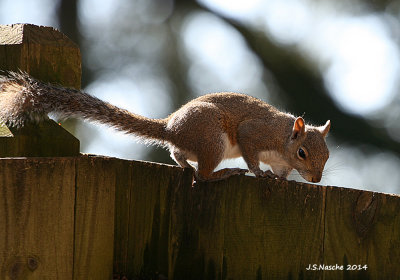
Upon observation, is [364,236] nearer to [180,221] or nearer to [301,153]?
[180,221]

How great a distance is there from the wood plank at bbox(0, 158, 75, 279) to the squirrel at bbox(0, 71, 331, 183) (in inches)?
12.4

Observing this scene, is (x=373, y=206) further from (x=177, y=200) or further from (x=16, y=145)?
(x=16, y=145)

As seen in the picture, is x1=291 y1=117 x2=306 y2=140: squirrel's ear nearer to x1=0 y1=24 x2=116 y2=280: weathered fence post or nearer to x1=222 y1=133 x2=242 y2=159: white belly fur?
x1=222 y1=133 x2=242 y2=159: white belly fur

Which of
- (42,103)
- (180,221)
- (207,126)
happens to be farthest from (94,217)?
(207,126)

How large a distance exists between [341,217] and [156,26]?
367 cm

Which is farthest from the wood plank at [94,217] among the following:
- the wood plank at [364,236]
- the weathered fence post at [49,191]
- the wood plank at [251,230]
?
the wood plank at [364,236]

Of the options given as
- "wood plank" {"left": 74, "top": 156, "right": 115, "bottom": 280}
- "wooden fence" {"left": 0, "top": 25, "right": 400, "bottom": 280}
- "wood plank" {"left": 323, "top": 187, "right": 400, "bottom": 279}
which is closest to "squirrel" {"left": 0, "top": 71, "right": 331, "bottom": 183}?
"wooden fence" {"left": 0, "top": 25, "right": 400, "bottom": 280}

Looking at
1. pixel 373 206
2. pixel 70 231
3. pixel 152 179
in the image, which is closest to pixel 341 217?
pixel 373 206

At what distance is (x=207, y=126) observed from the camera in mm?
3139

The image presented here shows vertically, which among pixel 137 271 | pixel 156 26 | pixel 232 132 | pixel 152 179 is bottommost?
pixel 137 271

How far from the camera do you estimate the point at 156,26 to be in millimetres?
5676

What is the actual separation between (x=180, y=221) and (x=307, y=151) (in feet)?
4.27

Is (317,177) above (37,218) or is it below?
above

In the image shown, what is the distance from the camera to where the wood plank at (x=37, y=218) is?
212cm
